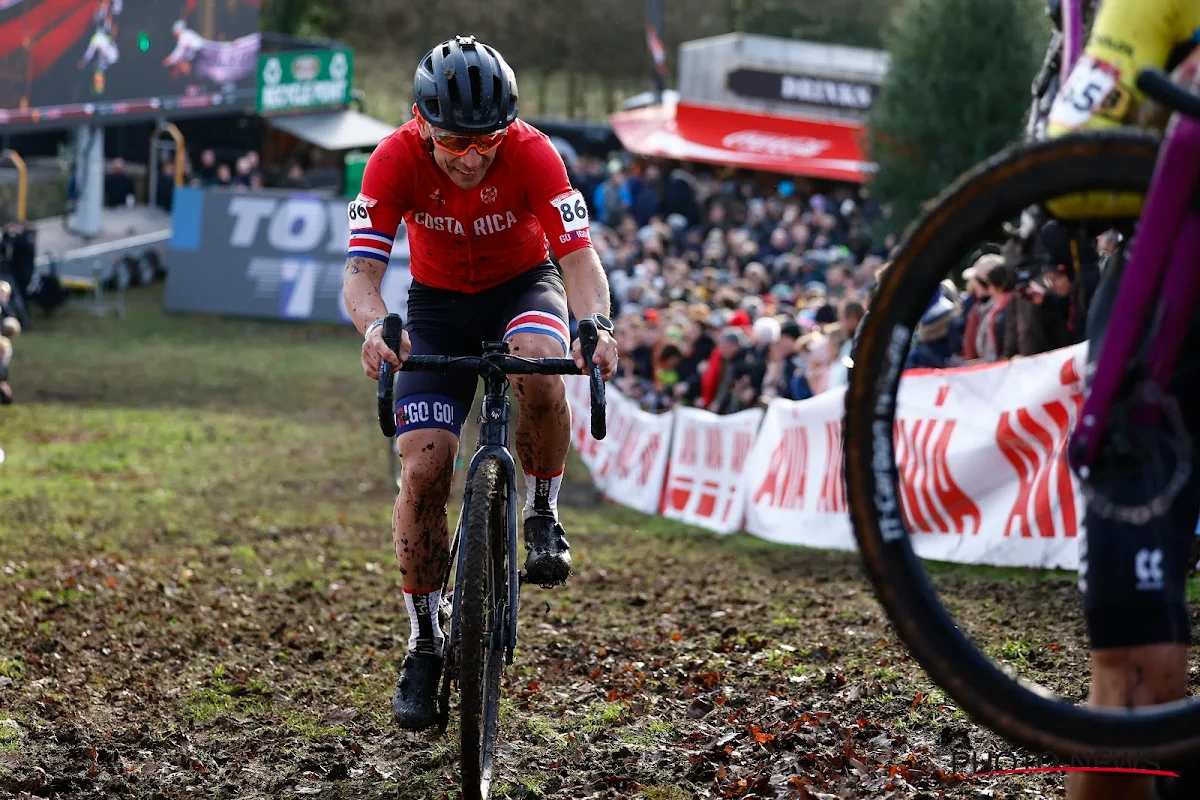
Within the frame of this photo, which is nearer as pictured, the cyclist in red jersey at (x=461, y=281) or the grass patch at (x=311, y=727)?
the cyclist in red jersey at (x=461, y=281)

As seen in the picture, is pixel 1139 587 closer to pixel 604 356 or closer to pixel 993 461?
pixel 604 356

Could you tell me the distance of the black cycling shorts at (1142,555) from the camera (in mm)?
2945

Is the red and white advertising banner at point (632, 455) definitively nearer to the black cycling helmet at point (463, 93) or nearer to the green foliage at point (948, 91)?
the black cycling helmet at point (463, 93)

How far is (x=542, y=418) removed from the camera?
555 centimetres

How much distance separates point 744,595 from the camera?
9617 mm

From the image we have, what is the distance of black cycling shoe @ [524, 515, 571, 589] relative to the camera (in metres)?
5.45

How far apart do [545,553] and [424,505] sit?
51 cm

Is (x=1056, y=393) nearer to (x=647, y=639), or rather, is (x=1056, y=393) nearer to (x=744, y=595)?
(x=744, y=595)

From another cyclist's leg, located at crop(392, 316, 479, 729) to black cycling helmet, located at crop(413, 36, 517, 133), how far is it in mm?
954

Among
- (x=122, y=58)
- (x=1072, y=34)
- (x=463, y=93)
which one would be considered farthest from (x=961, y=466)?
(x=122, y=58)

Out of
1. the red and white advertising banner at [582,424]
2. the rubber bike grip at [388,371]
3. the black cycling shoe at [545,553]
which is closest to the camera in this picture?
the rubber bike grip at [388,371]

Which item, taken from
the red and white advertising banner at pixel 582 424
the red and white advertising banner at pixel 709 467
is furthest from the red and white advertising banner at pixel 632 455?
the red and white advertising banner at pixel 709 467

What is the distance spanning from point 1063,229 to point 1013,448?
640 centimetres

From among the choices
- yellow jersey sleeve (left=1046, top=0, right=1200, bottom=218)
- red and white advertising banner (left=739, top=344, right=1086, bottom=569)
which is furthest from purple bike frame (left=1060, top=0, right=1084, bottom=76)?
red and white advertising banner (left=739, top=344, right=1086, bottom=569)
